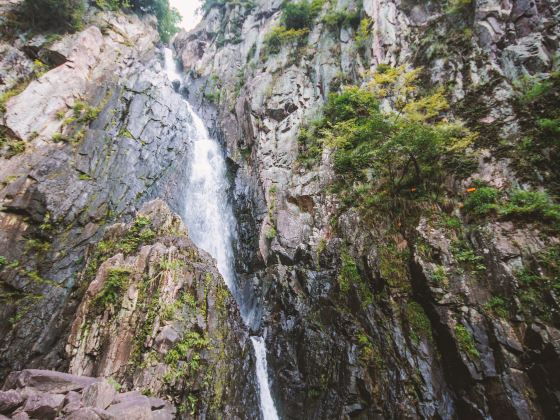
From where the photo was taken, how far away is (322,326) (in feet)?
31.4

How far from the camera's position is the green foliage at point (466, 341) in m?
6.87

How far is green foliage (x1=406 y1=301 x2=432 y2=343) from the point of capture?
7.84 metres

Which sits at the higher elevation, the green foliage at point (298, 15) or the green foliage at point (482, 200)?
the green foliage at point (298, 15)

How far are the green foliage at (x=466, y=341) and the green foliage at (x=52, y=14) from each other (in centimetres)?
2588

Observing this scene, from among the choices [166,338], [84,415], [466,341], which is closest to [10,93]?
[166,338]

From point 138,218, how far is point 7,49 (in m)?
15.2

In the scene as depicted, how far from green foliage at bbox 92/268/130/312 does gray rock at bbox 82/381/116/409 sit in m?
2.89

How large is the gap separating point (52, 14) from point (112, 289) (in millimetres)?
19952

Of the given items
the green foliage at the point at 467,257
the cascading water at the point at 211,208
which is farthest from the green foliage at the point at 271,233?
the green foliage at the point at 467,257

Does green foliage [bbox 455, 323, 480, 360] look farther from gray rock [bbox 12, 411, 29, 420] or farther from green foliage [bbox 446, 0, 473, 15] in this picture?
green foliage [bbox 446, 0, 473, 15]

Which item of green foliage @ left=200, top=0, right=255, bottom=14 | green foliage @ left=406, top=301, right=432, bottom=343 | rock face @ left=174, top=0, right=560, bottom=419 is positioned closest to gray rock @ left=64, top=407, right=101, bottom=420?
rock face @ left=174, top=0, right=560, bottom=419

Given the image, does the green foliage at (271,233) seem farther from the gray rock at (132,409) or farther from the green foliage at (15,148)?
the green foliage at (15,148)

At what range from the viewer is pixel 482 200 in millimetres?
8227

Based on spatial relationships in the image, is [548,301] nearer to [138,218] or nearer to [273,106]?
[138,218]
